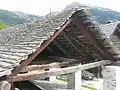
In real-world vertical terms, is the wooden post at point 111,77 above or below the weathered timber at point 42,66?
below

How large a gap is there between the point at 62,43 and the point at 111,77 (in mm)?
1678

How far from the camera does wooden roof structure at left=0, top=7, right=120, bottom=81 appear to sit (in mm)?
5735

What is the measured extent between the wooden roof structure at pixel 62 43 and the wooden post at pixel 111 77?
0.32 m

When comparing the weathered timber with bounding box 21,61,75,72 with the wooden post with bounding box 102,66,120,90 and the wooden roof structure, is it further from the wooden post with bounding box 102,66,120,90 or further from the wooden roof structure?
the wooden post with bounding box 102,66,120,90

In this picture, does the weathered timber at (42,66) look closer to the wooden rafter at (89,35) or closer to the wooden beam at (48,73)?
the wooden beam at (48,73)

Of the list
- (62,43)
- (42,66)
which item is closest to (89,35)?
(62,43)

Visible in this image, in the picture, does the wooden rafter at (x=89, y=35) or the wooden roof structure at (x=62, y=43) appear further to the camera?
the wooden rafter at (x=89, y=35)

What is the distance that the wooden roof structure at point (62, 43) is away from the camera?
18.8ft

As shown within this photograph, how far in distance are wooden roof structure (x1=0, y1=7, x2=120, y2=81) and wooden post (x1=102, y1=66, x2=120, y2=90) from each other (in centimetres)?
32

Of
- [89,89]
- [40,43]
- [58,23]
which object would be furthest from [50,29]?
[89,89]

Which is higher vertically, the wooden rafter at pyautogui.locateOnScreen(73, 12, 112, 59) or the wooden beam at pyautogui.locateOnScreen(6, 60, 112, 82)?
the wooden rafter at pyautogui.locateOnScreen(73, 12, 112, 59)

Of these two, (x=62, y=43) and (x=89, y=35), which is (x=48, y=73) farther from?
(x=62, y=43)

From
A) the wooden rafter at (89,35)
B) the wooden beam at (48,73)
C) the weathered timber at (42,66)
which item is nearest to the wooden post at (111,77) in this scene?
the wooden beam at (48,73)

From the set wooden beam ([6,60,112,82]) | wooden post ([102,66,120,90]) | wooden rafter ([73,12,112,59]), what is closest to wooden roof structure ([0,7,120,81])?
wooden rafter ([73,12,112,59])
